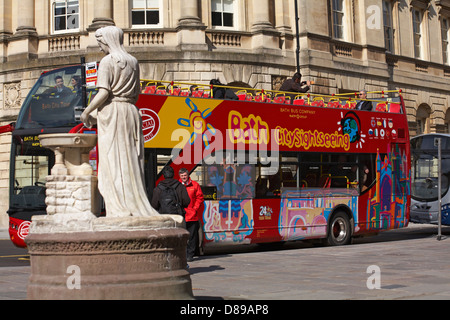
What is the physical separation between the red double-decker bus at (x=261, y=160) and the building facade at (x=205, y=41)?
9.56 m

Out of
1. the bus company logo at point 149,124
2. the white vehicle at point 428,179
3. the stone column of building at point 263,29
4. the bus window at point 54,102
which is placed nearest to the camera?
the bus company logo at point 149,124

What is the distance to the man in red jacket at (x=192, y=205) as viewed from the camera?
14727 mm

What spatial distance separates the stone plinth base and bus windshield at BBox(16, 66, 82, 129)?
8.28m

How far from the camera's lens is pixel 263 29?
30125 mm

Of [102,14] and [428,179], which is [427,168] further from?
[102,14]

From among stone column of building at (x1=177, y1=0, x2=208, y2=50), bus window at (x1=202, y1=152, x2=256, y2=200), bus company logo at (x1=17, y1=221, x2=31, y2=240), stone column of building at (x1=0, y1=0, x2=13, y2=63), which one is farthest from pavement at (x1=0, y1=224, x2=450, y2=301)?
stone column of building at (x1=0, y1=0, x2=13, y2=63)

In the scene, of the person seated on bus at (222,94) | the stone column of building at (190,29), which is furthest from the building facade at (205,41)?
the person seated on bus at (222,94)

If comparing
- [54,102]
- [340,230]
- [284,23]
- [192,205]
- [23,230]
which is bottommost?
[340,230]

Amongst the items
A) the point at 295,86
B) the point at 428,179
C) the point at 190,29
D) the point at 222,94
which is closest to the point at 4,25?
the point at 190,29

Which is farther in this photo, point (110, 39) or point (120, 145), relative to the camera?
point (110, 39)

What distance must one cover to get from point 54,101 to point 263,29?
1492 cm

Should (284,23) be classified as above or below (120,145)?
above

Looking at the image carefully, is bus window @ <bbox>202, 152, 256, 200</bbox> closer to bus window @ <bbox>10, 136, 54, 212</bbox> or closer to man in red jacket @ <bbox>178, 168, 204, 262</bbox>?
man in red jacket @ <bbox>178, 168, 204, 262</bbox>

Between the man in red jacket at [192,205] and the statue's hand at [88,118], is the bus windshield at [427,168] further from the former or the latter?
the statue's hand at [88,118]
